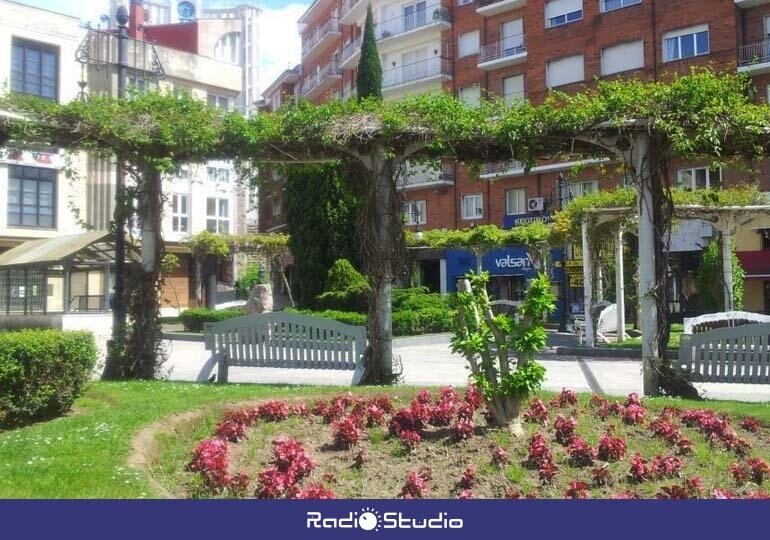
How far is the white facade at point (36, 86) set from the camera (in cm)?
3359

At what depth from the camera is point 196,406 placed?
20.0 feet

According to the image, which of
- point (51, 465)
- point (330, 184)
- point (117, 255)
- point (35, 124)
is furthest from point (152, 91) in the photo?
point (330, 184)

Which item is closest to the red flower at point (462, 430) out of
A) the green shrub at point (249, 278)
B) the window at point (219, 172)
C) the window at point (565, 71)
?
the window at point (219, 172)

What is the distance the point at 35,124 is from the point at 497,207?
2709 cm

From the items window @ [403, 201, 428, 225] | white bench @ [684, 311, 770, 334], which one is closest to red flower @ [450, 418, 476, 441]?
white bench @ [684, 311, 770, 334]

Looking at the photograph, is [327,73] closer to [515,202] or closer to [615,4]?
[515,202]

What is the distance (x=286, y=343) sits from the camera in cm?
890

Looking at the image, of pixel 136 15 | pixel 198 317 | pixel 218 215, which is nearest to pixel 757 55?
pixel 136 15

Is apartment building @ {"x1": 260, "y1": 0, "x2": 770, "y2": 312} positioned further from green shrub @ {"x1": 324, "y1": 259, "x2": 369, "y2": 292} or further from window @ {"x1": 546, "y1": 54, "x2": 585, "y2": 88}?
green shrub @ {"x1": 324, "y1": 259, "x2": 369, "y2": 292}

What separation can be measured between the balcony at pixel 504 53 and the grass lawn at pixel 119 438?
1099 inches

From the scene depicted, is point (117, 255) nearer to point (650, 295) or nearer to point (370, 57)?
point (650, 295)

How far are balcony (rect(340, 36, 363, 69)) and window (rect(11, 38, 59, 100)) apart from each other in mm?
14055

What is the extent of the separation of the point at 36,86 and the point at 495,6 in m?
22.2
